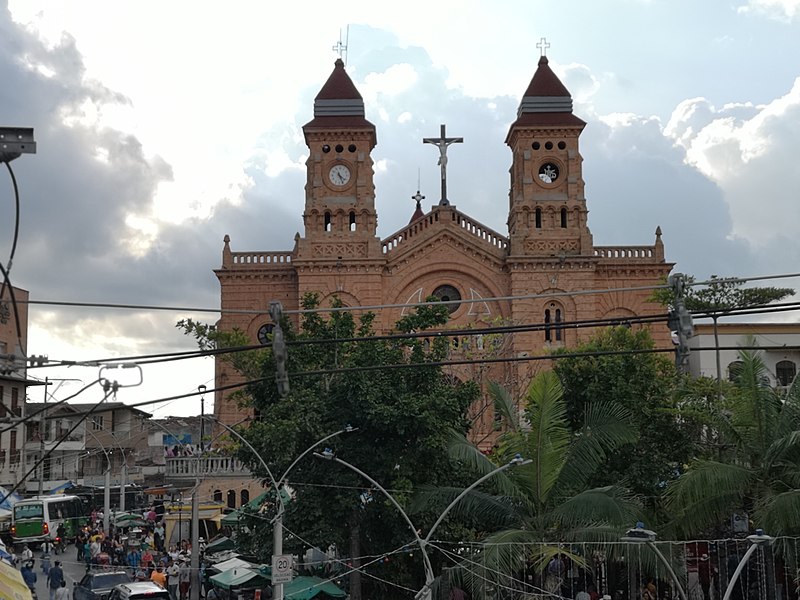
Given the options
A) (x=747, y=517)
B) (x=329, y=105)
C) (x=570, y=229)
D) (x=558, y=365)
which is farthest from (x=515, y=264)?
(x=747, y=517)

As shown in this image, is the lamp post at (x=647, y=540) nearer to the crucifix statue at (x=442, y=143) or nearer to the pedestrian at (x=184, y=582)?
the pedestrian at (x=184, y=582)

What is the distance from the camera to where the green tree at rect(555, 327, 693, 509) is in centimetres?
2642

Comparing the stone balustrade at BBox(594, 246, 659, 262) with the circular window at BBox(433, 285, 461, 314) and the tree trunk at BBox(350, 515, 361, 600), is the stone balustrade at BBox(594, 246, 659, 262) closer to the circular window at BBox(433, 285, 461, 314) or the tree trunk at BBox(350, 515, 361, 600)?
the circular window at BBox(433, 285, 461, 314)

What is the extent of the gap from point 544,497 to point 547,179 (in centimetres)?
3020

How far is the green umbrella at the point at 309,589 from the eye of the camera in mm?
25203

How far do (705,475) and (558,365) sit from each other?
9.71m

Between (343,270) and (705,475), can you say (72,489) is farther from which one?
(705,475)

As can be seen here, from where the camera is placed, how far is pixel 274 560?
22562 mm

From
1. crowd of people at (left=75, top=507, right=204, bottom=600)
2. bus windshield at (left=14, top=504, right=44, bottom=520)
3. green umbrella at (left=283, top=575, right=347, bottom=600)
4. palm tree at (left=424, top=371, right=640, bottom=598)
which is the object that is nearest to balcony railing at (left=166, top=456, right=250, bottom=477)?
crowd of people at (left=75, top=507, right=204, bottom=600)

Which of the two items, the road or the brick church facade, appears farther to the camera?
the brick church facade

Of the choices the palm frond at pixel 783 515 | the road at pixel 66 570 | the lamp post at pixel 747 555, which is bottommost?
the road at pixel 66 570

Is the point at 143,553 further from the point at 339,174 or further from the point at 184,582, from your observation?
the point at 339,174

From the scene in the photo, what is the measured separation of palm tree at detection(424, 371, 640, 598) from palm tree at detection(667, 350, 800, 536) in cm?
128

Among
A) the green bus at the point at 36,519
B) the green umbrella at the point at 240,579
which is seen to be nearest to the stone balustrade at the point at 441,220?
the green bus at the point at 36,519
